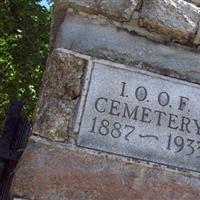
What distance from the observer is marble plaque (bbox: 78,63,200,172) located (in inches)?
88.7

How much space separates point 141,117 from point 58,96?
435 mm

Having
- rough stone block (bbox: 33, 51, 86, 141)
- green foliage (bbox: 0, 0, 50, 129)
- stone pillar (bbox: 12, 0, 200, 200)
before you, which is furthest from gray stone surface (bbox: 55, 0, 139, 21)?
green foliage (bbox: 0, 0, 50, 129)

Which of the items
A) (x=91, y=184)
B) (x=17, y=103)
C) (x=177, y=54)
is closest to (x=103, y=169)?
(x=91, y=184)

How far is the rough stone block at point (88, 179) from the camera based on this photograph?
2.11 metres

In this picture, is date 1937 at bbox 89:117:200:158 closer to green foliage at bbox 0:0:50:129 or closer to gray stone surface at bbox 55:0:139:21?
gray stone surface at bbox 55:0:139:21

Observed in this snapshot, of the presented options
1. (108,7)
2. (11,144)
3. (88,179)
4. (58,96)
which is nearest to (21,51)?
(11,144)

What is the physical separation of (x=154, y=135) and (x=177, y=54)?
501 mm

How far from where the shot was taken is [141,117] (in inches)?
91.4

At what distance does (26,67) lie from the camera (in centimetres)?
845

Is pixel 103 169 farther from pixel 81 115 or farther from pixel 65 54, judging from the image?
pixel 65 54

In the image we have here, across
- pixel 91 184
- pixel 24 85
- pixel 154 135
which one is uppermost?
pixel 24 85

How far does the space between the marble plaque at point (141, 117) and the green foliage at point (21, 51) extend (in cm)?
600

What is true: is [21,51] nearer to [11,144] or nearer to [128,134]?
[11,144]

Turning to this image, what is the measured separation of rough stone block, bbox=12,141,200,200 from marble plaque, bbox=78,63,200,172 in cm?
7
